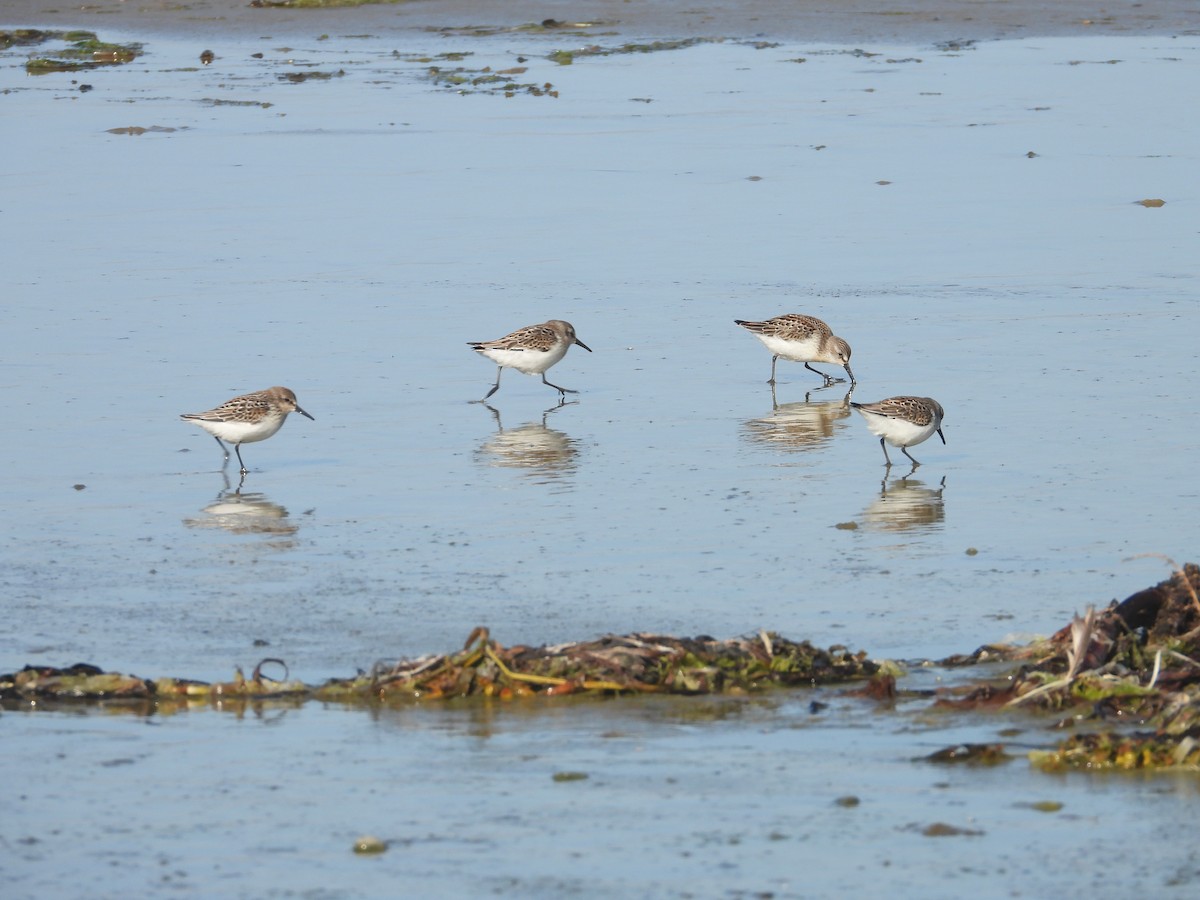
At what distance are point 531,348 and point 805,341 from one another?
204cm

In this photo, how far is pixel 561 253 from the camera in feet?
58.4

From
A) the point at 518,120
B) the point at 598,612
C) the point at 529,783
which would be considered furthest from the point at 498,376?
the point at 518,120

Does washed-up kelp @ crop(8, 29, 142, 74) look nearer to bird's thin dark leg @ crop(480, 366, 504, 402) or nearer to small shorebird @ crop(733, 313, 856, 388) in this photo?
bird's thin dark leg @ crop(480, 366, 504, 402)

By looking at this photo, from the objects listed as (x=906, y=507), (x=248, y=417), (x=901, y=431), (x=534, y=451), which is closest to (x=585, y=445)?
(x=534, y=451)

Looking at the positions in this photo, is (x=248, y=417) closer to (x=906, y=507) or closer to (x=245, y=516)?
(x=245, y=516)

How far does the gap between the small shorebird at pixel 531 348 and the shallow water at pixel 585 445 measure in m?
0.30

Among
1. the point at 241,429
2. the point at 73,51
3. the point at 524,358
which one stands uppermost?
the point at 73,51

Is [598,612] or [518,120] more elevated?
[518,120]

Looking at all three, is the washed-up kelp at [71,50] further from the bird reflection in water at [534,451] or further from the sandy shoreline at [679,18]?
the bird reflection in water at [534,451]

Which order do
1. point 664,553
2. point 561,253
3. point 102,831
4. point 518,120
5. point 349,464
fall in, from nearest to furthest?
point 102,831, point 664,553, point 349,464, point 561,253, point 518,120

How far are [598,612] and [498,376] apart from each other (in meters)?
5.87

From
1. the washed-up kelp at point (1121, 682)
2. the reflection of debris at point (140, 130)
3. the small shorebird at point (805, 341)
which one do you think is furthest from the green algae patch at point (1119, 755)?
the reflection of debris at point (140, 130)

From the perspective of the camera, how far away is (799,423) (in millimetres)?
13266

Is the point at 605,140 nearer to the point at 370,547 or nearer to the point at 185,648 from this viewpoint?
the point at 370,547
